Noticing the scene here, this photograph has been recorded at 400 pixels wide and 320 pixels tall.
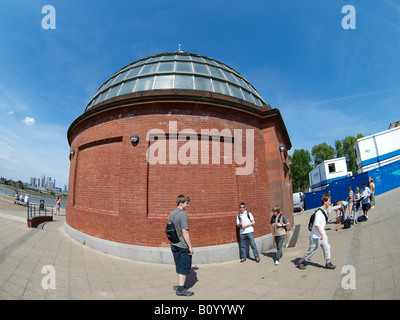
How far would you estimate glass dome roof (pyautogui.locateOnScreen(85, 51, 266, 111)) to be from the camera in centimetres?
772

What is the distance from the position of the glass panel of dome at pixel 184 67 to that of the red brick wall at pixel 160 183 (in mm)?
3171

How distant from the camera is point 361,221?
25.2ft

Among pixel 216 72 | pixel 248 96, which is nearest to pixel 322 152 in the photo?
pixel 248 96

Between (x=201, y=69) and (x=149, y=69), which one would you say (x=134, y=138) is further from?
(x=201, y=69)

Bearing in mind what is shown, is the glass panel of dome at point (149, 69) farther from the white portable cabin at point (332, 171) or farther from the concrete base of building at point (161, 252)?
the white portable cabin at point (332, 171)

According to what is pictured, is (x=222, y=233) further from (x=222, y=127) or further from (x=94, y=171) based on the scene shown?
(x=94, y=171)

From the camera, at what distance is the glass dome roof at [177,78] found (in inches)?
304

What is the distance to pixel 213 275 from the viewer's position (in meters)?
4.59

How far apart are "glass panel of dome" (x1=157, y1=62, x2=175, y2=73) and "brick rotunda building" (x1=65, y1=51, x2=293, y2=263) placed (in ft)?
Result: 2.88

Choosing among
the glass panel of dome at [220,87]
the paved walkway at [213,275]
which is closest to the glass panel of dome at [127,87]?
the glass panel of dome at [220,87]

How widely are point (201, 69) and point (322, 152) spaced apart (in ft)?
163

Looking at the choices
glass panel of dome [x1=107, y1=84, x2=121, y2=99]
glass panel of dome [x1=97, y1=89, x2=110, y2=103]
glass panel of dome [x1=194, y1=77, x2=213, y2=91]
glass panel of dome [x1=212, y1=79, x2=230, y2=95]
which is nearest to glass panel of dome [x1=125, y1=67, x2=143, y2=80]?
glass panel of dome [x1=107, y1=84, x2=121, y2=99]
